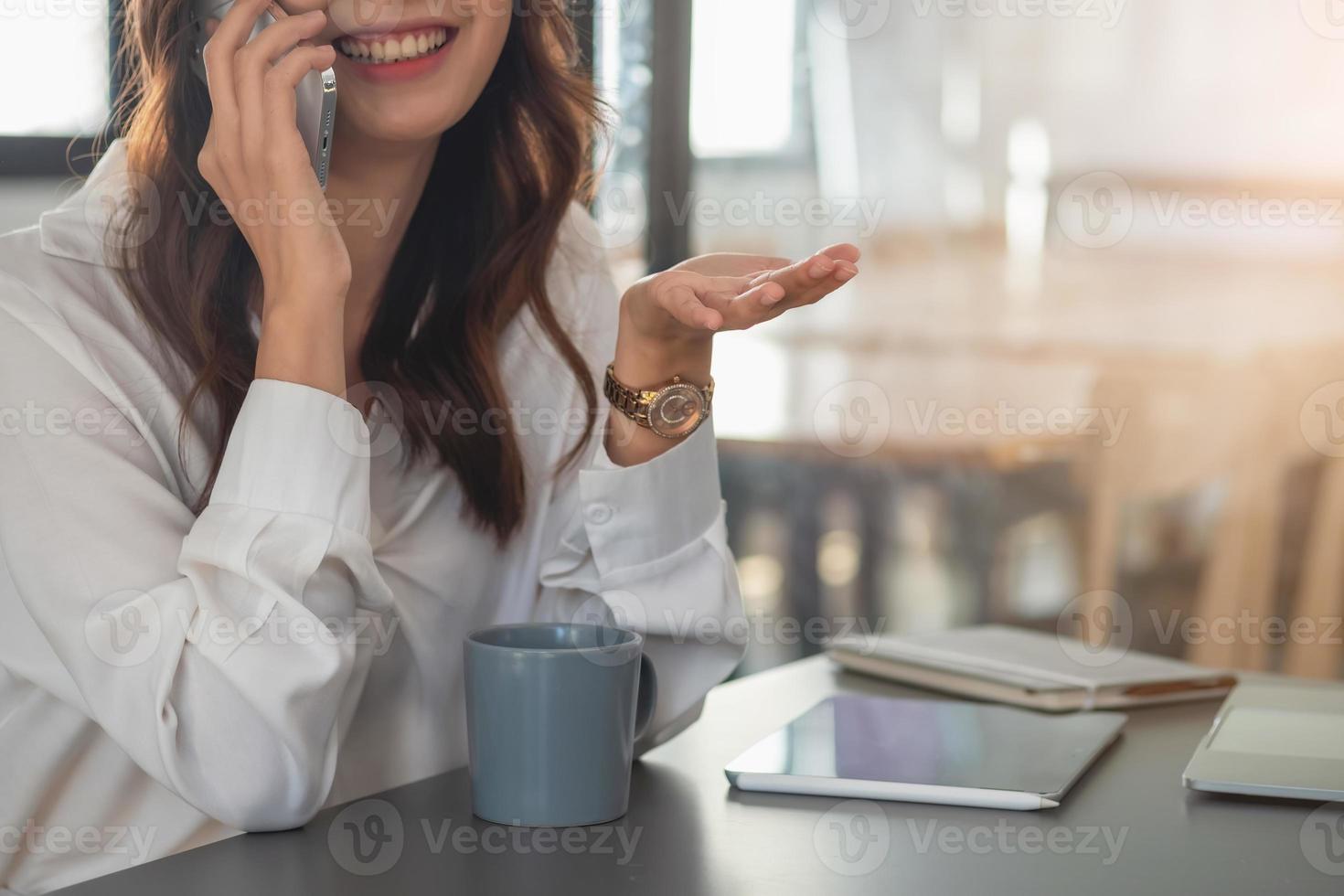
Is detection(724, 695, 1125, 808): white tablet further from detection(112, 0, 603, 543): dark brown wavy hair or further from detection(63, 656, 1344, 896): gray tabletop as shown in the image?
detection(112, 0, 603, 543): dark brown wavy hair

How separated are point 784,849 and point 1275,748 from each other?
14.0 inches

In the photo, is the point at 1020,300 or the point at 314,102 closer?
the point at 314,102

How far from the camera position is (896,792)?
752 millimetres

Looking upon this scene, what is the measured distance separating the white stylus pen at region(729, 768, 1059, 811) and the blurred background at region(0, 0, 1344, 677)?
1942 millimetres

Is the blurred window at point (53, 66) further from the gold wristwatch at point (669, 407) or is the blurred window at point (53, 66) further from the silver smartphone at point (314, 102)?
the gold wristwatch at point (669, 407)

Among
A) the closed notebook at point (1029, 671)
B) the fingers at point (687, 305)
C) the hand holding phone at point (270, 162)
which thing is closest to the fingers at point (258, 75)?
the hand holding phone at point (270, 162)

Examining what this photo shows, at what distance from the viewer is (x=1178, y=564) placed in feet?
8.91

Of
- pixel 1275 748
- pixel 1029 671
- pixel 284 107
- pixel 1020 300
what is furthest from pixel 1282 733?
pixel 1020 300

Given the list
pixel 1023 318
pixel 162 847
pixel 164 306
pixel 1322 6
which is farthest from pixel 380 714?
pixel 1322 6

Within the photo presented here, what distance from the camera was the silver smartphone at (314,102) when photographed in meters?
0.88

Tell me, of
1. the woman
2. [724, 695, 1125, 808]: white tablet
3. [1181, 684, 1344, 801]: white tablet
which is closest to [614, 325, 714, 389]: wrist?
the woman

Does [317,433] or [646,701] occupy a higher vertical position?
[317,433]

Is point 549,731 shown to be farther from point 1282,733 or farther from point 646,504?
point 1282,733

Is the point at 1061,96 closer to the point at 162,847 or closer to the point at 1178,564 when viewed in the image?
the point at 1178,564
